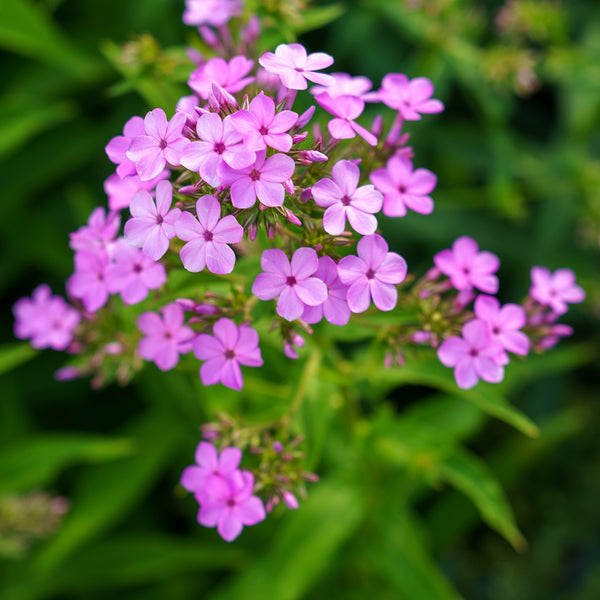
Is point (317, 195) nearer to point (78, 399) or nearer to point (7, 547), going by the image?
point (7, 547)

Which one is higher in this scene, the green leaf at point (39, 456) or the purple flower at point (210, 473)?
the purple flower at point (210, 473)

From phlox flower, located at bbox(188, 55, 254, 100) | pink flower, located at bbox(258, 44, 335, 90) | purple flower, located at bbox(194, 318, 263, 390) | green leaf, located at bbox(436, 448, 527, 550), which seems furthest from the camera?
green leaf, located at bbox(436, 448, 527, 550)

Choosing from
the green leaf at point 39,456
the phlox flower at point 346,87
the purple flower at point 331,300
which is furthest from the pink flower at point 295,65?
the green leaf at point 39,456

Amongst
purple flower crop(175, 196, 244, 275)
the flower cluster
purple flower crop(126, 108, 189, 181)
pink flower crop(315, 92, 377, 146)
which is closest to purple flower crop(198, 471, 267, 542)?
the flower cluster

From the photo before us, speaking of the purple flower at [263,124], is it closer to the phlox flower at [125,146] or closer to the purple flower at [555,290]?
the phlox flower at [125,146]

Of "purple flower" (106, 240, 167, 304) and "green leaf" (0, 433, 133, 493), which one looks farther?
"green leaf" (0, 433, 133, 493)

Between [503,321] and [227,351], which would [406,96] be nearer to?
[503,321]

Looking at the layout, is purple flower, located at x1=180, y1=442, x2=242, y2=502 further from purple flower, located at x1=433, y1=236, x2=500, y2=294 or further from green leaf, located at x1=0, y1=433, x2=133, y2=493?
green leaf, located at x1=0, y1=433, x2=133, y2=493
